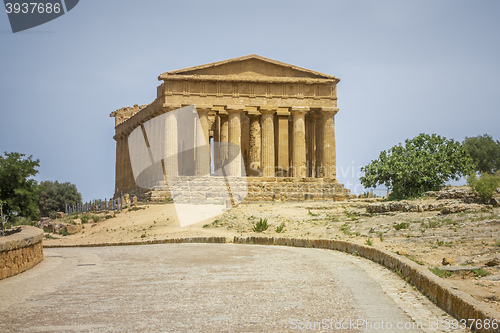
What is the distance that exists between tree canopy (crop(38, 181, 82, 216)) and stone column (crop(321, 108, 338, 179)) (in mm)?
29532

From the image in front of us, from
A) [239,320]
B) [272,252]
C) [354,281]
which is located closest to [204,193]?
[272,252]

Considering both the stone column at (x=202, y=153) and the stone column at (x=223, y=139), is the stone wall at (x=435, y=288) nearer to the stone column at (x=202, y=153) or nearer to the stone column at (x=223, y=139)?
the stone column at (x=202, y=153)

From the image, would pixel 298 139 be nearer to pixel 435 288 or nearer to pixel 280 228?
pixel 280 228


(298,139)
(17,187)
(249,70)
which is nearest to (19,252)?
(17,187)

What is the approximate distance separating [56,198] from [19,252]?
2088 inches

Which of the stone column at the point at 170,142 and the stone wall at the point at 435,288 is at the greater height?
the stone column at the point at 170,142

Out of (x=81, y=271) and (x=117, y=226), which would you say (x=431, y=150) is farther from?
(x=81, y=271)

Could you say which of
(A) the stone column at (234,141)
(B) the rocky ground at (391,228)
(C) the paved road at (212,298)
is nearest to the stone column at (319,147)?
(A) the stone column at (234,141)

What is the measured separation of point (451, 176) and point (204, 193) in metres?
16.1

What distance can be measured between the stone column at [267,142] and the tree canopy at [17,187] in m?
17.6

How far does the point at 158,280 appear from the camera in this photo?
32.9ft

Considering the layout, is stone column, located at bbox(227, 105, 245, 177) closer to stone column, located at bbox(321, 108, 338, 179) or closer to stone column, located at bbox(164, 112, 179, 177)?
stone column, located at bbox(164, 112, 179, 177)

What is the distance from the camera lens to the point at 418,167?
3294 centimetres

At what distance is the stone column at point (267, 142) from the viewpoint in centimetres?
4553
